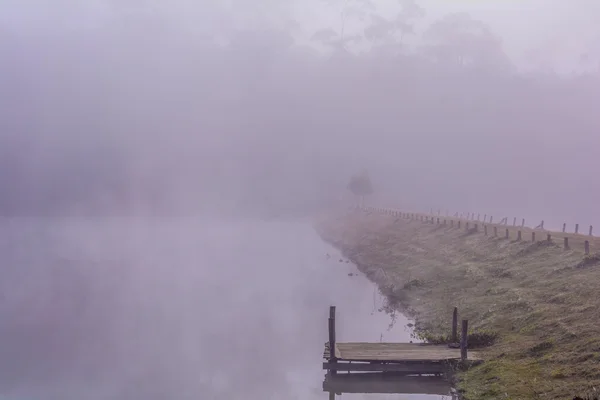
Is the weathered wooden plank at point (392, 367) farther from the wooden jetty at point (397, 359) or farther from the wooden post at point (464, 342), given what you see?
the wooden post at point (464, 342)

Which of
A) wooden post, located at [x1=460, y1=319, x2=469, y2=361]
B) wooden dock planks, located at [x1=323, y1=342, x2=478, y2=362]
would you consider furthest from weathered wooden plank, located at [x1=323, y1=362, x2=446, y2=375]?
wooden post, located at [x1=460, y1=319, x2=469, y2=361]

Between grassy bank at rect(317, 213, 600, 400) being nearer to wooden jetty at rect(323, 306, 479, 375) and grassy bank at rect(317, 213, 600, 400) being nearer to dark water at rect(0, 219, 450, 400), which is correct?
wooden jetty at rect(323, 306, 479, 375)

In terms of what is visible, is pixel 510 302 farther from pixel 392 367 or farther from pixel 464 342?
pixel 392 367

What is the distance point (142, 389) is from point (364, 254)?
208ft

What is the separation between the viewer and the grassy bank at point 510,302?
25297mm

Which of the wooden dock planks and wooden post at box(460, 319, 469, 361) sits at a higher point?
wooden post at box(460, 319, 469, 361)

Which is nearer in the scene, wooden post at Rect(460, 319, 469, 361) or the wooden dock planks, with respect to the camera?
wooden post at Rect(460, 319, 469, 361)

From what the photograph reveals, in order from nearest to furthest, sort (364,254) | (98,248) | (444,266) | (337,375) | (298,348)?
(337,375), (298,348), (444,266), (364,254), (98,248)

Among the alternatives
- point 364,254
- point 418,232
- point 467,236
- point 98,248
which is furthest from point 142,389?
point 98,248

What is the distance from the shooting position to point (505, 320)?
119 ft

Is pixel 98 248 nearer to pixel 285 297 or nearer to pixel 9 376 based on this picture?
pixel 285 297

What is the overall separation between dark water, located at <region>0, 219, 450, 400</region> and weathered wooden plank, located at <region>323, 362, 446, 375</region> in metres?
1.51

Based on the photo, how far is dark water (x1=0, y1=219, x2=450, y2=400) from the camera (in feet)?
111

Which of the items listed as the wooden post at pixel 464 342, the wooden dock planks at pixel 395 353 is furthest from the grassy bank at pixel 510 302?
the wooden dock planks at pixel 395 353
